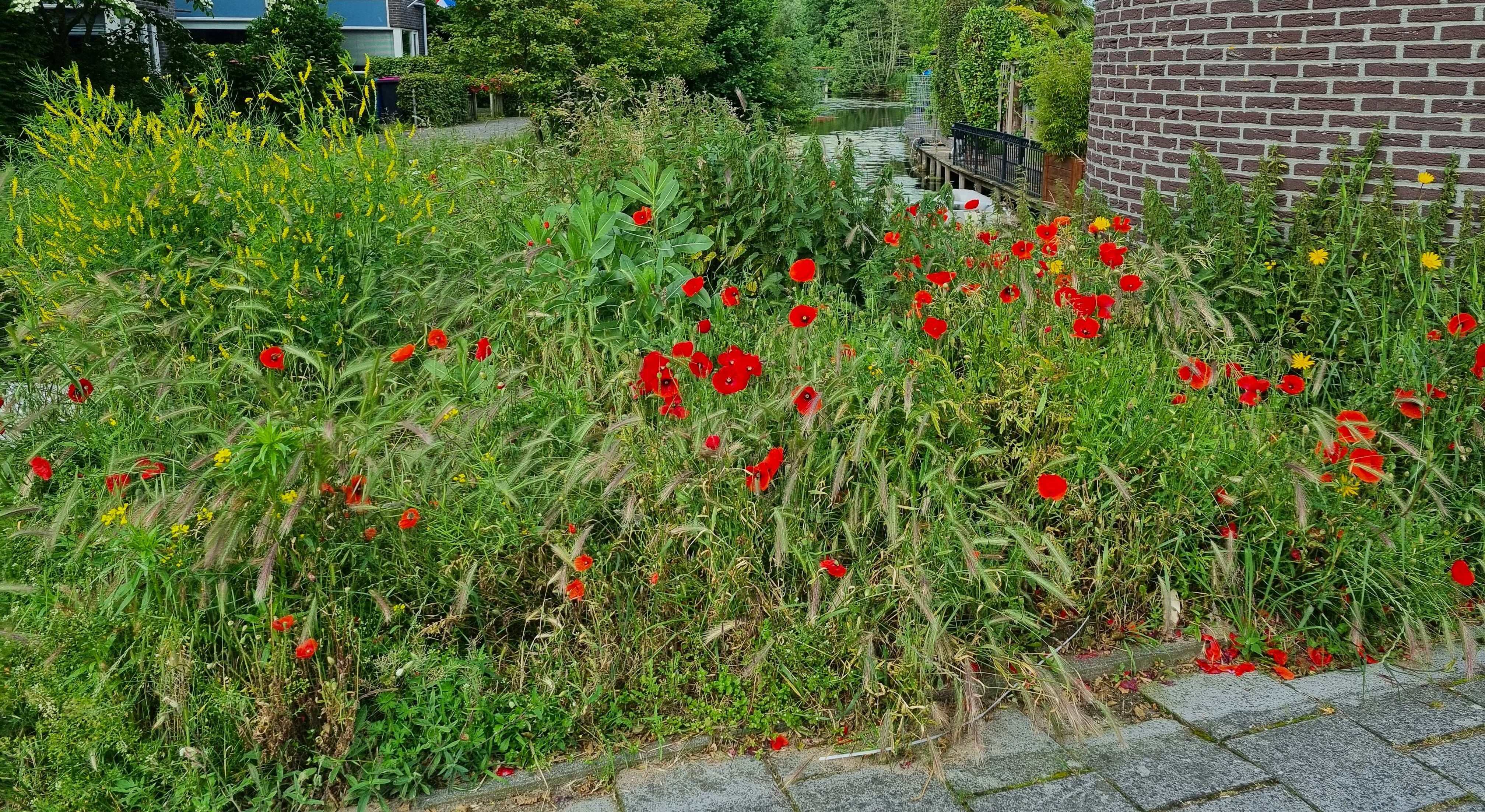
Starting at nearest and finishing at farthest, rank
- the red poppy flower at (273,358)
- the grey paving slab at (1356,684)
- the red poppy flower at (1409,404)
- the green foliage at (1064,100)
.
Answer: the grey paving slab at (1356,684)
the red poppy flower at (273,358)
the red poppy flower at (1409,404)
the green foliage at (1064,100)

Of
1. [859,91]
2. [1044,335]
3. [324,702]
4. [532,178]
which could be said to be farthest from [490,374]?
[859,91]

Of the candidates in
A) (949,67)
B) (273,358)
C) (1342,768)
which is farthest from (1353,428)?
(949,67)

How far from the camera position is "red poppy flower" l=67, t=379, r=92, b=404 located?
2885 mm

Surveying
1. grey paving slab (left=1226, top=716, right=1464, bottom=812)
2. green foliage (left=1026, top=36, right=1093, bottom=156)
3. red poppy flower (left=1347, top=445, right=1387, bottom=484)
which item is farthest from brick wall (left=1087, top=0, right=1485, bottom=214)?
green foliage (left=1026, top=36, right=1093, bottom=156)

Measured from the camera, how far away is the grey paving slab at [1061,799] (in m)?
2.22

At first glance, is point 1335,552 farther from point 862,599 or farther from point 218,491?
point 218,491

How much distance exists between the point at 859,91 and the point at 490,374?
59204 millimetres

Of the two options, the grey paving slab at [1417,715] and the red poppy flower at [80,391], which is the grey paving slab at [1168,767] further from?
the red poppy flower at [80,391]

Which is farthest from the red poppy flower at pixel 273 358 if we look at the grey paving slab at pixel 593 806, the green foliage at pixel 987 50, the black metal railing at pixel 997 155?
the green foliage at pixel 987 50

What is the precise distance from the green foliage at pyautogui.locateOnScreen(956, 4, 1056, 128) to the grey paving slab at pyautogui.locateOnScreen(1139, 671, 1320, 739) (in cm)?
1716

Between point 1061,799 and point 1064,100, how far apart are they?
29.4 ft

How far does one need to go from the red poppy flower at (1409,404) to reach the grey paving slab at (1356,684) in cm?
72

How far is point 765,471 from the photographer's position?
2.58 meters

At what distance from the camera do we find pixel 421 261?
167 inches
